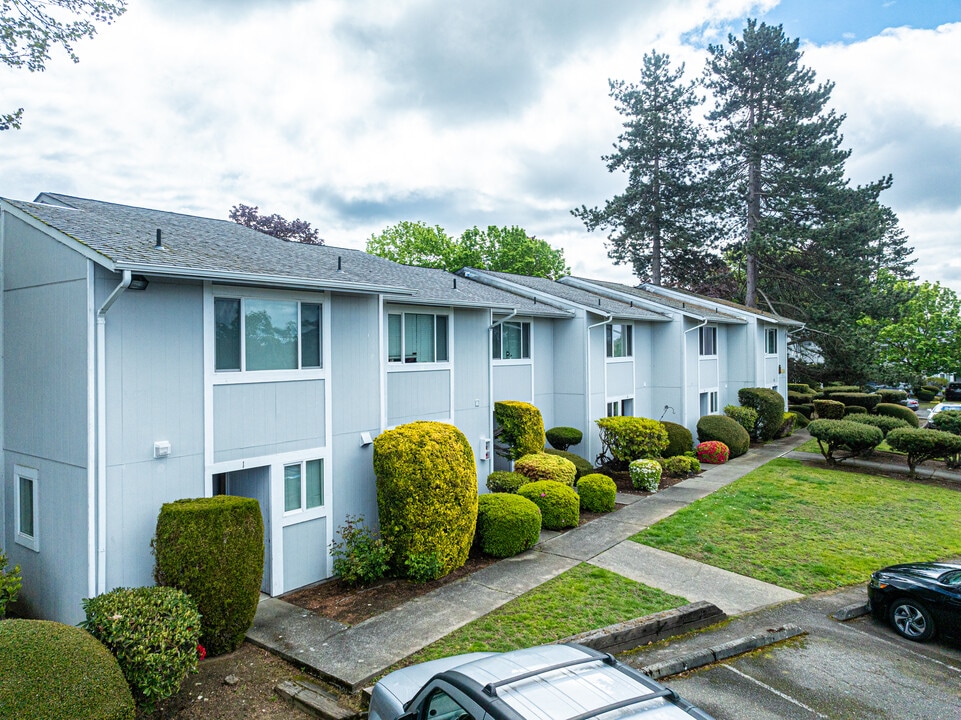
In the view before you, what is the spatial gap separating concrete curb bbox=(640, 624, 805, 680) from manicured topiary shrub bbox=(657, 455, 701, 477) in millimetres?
10983

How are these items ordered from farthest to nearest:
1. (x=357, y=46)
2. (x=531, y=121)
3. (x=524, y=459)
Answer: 1. (x=531, y=121)
2. (x=524, y=459)
3. (x=357, y=46)

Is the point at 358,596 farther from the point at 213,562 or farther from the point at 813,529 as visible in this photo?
the point at 813,529

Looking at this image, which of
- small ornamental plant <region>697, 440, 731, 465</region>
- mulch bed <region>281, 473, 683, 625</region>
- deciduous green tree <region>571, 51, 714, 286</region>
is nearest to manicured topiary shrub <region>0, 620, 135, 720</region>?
mulch bed <region>281, 473, 683, 625</region>

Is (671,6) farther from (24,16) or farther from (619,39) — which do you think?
(24,16)

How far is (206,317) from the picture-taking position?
8383 millimetres

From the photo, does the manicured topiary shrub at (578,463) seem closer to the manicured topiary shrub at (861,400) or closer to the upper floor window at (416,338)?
the upper floor window at (416,338)

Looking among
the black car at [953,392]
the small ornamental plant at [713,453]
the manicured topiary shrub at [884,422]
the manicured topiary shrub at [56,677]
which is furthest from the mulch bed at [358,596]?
the black car at [953,392]

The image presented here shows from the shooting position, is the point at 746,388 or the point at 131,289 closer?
the point at 131,289

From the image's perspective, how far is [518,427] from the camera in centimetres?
1564

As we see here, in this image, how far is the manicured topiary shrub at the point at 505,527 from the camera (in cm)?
1117

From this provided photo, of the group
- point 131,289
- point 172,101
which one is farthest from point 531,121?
point 131,289

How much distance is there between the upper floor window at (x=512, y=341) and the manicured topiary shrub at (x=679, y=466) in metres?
6.22

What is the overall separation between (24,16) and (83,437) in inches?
358

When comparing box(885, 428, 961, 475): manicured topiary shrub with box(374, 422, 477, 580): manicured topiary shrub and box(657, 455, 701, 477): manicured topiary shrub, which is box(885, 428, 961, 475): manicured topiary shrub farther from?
box(374, 422, 477, 580): manicured topiary shrub
